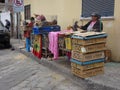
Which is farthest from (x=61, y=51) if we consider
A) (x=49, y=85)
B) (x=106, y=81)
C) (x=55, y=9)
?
(x=55, y=9)

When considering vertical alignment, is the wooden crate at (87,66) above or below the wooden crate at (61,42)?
below

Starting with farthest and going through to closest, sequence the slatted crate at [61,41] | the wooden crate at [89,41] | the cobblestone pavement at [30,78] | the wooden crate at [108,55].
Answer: the wooden crate at [108,55] → the slatted crate at [61,41] → the cobblestone pavement at [30,78] → the wooden crate at [89,41]

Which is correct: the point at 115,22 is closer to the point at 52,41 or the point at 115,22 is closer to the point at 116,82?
the point at 52,41

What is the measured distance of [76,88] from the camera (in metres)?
6.84

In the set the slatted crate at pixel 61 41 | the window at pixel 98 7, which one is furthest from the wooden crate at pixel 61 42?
the window at pixel 98 7

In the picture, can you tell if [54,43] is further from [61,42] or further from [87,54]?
[87,54]

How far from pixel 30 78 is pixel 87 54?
2.00 metres

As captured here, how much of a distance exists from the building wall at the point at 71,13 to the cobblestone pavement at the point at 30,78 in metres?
2.00

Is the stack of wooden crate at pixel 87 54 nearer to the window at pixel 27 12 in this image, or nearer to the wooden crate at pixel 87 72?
the wooden crate at pixel 87 72

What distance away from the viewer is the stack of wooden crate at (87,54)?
6855 millimetres

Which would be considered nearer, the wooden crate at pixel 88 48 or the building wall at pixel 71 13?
the wooden crate at pixel 88 48

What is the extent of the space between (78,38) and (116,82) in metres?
1.42

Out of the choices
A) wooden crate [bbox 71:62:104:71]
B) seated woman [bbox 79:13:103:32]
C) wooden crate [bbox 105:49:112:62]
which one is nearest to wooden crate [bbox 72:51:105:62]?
wooden crate [bbox 71:62:104:71]

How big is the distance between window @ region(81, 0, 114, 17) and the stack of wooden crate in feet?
6.74
